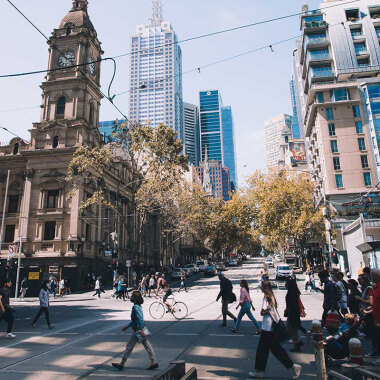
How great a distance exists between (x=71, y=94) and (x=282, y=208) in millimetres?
29388

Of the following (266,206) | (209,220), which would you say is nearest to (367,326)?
(266,206)

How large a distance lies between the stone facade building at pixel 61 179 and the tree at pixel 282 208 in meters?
18.9

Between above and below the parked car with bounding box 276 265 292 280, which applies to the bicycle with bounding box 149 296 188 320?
below

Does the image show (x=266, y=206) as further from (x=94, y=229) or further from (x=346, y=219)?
(x=94, y=229)

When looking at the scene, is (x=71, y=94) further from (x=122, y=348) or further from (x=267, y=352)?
(x=267, y=352)

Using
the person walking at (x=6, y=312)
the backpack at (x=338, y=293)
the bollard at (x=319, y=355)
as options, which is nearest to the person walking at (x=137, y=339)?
the bollard at (x=319, y=355)

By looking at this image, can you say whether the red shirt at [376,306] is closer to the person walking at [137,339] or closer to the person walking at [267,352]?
the person walking at [267,352]

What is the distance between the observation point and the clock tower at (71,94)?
36.3m

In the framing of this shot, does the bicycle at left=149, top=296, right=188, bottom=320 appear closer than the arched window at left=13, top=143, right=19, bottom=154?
Yes

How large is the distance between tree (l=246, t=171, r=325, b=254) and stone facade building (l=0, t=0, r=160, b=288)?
1892 centimetres

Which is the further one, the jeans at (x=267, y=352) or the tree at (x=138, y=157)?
the tree at (x=138, y=157)

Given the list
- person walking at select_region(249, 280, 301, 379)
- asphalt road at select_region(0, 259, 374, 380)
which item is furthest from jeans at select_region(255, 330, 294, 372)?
asphalt road at select_region(0, 259, 374, 380)

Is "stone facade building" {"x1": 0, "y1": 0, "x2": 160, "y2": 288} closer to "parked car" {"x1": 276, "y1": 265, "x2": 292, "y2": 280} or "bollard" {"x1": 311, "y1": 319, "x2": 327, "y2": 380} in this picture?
"parked car" {"x1": 276, "y1": 265, "x2": 292, "y2": 280}

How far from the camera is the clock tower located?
36.3 metres
